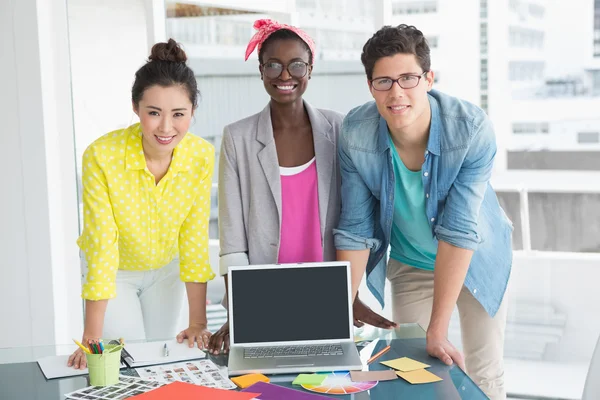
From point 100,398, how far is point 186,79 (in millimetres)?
931

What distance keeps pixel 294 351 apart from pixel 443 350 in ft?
1.22

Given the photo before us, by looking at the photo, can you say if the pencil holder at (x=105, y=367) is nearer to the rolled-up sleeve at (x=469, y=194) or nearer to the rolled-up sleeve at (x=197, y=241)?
the rolled-up sleeve at (x=197, y=241)

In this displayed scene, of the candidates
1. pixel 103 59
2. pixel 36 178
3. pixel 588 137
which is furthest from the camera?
pixel 103 59

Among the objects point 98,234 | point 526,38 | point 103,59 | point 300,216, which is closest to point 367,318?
point 300,216

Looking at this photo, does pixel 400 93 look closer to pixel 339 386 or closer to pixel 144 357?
pixel 339 386

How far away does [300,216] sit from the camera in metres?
2.20

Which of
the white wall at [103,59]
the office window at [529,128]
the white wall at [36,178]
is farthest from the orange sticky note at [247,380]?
the office window at [529,128]

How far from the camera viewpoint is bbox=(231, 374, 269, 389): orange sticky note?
1637 millimetres

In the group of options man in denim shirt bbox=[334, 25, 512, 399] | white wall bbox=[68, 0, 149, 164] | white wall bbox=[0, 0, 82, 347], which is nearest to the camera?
man in denim shirt bbox=[334, 25, 512, 399]

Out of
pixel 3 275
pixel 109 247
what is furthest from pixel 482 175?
pixel 3 275

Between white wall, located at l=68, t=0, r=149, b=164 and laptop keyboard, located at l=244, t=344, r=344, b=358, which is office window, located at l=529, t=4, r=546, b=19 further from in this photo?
laptop keyboard, located at l=244, t=344, r=344, b=358

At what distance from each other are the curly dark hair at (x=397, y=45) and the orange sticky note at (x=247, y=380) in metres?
0.83

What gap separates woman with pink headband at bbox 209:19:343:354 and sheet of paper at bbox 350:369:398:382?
558 millimetres

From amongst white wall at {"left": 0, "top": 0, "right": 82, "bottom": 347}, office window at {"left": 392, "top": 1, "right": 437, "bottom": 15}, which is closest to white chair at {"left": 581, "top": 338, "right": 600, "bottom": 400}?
office window at {"left": 392, "top": 1, "right": 437, "bottom": 15}
